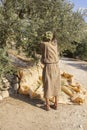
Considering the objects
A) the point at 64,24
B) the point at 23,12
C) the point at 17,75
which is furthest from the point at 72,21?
the point at 17,75

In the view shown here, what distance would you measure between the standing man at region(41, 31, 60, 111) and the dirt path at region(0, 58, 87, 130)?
0.38 m

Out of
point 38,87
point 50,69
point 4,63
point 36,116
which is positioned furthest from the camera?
point 38,87

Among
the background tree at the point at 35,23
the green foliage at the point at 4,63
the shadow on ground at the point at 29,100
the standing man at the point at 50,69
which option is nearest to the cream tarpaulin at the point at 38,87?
the shadow on ground at the point at 29,100

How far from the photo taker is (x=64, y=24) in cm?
1026

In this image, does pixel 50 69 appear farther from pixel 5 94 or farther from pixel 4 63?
pixel 5 94

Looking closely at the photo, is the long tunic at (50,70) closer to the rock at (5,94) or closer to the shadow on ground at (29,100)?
the shadow on ground at (29,100)

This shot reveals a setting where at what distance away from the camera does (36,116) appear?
873 centimetres

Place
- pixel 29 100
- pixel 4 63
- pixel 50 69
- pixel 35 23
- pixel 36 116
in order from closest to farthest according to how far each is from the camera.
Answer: pixel 36 116, pixel 50 69, pixel 4 63, pixel 35 23, pixel 29 100

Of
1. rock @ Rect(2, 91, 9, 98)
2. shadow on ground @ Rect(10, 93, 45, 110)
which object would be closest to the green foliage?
rock @ Rect(2, 91, 9, 98)

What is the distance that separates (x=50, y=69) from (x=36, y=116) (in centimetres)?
127

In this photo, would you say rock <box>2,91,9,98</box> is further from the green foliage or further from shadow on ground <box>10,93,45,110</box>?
the green foliage

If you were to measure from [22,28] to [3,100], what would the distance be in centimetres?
203

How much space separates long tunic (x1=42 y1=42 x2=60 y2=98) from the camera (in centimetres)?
902

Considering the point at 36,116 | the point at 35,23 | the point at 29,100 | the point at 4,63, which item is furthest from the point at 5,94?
the point at 35,23
